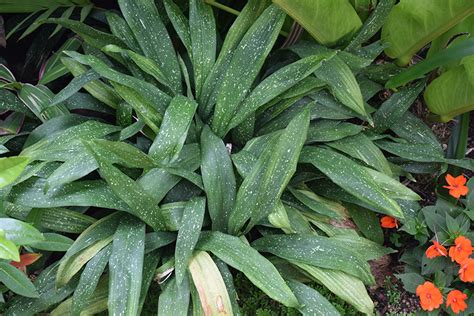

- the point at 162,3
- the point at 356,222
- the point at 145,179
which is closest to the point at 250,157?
the point at 145,179

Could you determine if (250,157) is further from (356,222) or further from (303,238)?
(356,222)

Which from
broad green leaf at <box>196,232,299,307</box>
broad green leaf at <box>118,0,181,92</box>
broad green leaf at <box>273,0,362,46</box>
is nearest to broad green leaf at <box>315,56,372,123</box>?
broad green leaf at <box>273,0,362,46</box>

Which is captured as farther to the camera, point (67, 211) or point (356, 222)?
point (356, 222)

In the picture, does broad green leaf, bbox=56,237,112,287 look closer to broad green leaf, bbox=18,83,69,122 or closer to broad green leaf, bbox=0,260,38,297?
broad green leaf, bbox=0,260,38,297

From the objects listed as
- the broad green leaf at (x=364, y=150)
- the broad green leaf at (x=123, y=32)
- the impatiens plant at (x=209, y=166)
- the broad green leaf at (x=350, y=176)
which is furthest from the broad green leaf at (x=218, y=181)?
the broad green leaf at (x=123, y=32)

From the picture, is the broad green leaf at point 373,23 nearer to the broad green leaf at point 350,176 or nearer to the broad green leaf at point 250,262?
the broad green leaf at point 350,176

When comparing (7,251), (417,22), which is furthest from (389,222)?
(7,251)
